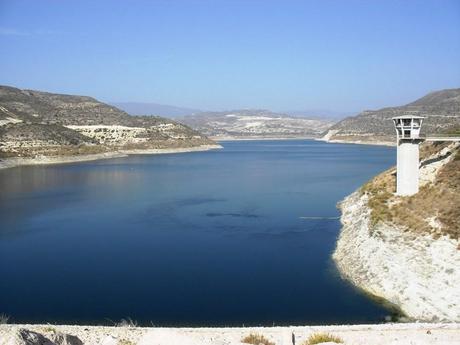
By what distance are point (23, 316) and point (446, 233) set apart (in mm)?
16035

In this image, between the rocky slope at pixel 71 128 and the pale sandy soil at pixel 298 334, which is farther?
the rocky slope at pixel 71 128

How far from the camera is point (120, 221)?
121 ft

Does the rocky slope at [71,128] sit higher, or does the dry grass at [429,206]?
the rocky slope at [71,128]

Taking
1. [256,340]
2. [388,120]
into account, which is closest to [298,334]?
[256,340]

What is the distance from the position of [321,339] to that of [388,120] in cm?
16670

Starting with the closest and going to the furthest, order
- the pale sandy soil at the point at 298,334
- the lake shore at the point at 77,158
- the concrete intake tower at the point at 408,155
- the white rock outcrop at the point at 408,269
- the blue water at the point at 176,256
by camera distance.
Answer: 1. the pale sandy soil at the point at 298,334
2. the white rock outcrop at the point at 408,269
3. the blue water at the point at 176,256
4. the concrete intake tower at the point at 408,155
5. the lake shore at the point at 77,158

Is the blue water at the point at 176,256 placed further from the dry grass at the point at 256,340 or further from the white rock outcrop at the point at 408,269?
the dry grass at the point at 256,340

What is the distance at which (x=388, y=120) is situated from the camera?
170000mm

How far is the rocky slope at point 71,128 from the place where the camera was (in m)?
94.1

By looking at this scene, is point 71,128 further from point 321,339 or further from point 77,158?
point 321,339

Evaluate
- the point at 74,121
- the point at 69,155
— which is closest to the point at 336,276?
the point at 69,155

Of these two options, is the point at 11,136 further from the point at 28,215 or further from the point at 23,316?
the point at 23,316

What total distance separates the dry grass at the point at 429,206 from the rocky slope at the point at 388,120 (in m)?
93.5

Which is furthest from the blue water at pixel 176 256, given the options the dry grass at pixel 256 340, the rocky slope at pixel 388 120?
the rocky slope at pixel 388 120
